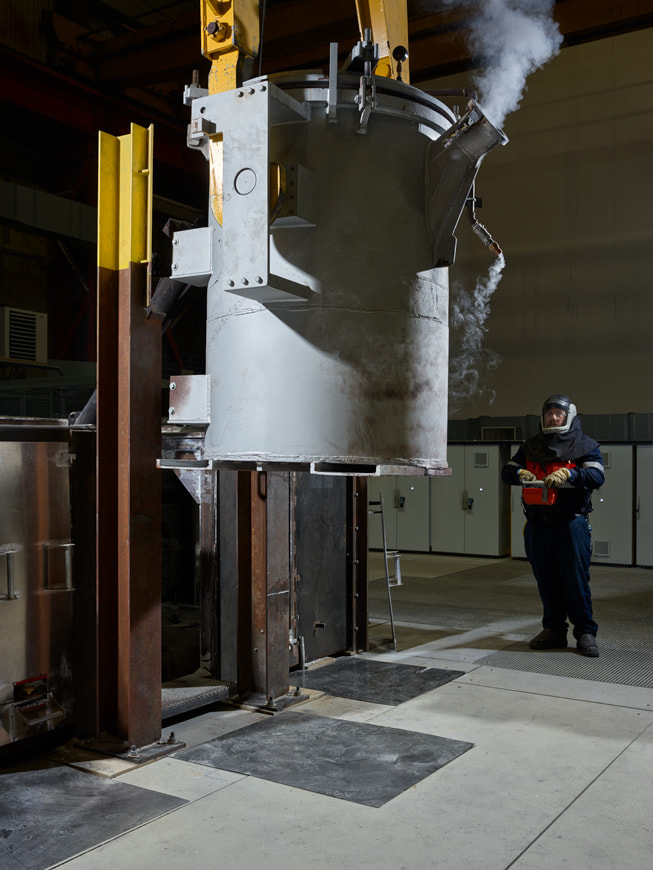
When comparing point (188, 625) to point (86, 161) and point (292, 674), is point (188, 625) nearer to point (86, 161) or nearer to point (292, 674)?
point (292, 674)

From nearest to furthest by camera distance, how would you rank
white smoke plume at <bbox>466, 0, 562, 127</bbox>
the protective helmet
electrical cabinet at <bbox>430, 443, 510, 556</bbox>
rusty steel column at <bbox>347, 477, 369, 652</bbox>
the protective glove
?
white smoke plume at <bbox>466, 0, 562, 127</bbox> < the protective glove < rusty steel column at <bbox>347, 477, 369, 652</bbox> < the protective helmet < electrical cabinet at <bbox>430, 443, 510, 556</bbox>

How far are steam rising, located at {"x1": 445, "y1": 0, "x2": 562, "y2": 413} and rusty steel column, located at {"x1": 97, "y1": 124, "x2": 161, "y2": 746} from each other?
1765 mm

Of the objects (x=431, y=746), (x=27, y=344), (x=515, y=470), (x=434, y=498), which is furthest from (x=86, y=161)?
(x=431, y=746)

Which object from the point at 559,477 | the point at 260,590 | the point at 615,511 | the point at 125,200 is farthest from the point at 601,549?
the point at 125,200

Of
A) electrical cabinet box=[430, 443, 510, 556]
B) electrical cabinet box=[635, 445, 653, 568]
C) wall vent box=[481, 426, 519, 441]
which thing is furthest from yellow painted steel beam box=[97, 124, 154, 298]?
wall vent box=[481, 426, 519, 441]

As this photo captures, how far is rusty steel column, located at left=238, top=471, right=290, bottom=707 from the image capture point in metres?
4.67

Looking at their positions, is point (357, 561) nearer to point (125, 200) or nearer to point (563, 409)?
point (563, 409)

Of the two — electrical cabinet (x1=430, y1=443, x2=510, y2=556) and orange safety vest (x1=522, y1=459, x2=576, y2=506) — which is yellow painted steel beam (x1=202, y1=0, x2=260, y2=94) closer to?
orange safety vest (x1=522, y1=459, x2=576, y2=506)

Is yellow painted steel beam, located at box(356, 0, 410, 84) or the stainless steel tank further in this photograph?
yellow painted steel beam, located at box(356, 0, 410, 84)

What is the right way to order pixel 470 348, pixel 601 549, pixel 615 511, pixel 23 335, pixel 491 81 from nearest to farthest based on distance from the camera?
pixel 491 81
pixel 615 511
pixel 601 549
pixel 23 335
pixel 470 348

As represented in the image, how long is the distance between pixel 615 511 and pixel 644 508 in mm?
367

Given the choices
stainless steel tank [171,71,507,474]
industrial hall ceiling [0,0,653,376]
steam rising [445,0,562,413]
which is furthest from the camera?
industrial hall ceiling [0,0,653,376]

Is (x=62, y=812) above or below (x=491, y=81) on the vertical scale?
below

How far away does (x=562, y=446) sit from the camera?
5.91 metres
